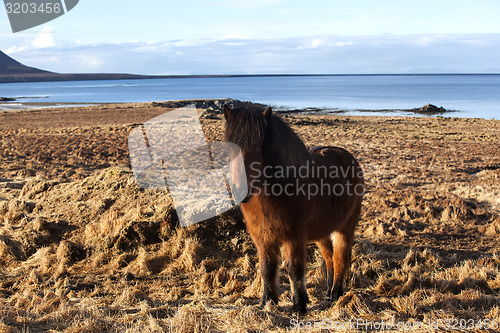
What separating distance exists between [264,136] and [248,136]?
17cm

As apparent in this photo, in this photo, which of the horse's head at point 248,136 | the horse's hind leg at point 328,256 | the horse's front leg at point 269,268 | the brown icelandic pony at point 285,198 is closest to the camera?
the horse's head at point 248,136

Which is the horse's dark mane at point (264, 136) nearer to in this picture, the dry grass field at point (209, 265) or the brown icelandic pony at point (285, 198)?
the brown icelandic pony at point (285, 198)

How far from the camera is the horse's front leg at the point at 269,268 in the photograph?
3766 mm

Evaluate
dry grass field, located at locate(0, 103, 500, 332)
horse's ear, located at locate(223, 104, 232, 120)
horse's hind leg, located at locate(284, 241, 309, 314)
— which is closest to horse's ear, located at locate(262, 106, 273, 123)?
horse's ear, located at locate(223, 104, 232, 120)

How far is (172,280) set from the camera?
5137 millimetres

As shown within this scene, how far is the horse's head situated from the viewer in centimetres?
310

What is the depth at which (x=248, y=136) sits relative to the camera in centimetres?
318

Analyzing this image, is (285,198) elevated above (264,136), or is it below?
below

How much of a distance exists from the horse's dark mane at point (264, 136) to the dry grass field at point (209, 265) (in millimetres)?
1449

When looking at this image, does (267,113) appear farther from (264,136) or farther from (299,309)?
(299,309)

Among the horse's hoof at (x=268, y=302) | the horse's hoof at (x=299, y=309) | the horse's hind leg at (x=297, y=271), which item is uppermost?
the horse's hind leg at (x=297, y=271)

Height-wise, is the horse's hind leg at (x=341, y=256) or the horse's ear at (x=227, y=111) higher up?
the horse's ear at (x=227, y=111)

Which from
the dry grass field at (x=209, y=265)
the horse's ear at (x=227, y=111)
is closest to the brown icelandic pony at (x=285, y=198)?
the horse's ear at (x=227, y=111)

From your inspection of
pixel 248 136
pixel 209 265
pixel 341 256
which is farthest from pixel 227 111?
pixel 209 265
